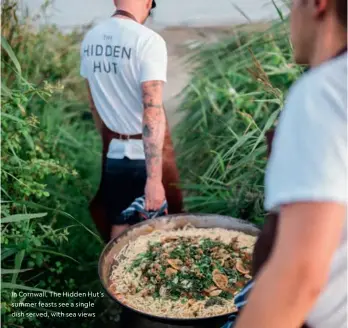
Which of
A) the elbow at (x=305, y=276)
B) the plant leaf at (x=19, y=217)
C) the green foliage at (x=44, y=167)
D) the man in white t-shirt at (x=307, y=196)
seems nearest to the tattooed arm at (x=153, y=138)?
the green foliage at (x=44, y=167)

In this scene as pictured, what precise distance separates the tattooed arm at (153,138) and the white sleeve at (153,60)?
0.07 feet

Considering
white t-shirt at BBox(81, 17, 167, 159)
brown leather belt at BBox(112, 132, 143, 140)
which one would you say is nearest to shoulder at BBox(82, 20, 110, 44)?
white t-shirt at BBox(81, 17, 167, 159)

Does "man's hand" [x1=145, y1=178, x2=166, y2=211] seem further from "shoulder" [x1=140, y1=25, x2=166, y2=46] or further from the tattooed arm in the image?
"shoulder" [x1=140, y1=25, x2=166, y2=46]

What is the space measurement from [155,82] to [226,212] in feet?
1.98

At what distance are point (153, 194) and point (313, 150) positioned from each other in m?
1.18

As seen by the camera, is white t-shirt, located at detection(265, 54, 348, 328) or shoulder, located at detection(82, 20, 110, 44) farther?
shoulder, located at detection(82, 20, 110, 44)

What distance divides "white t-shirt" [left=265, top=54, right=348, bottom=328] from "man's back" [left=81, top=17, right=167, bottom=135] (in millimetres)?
1027

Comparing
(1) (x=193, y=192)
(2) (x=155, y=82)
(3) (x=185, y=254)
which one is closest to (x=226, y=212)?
(1) (x=193, y=192)

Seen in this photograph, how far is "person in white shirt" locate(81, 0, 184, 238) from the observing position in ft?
5.52

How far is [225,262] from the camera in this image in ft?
5.45

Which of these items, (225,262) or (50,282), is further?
(50,282)

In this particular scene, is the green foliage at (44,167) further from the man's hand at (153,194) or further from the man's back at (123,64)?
the man's hand at (153,194)

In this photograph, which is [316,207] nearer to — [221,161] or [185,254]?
[185,254]

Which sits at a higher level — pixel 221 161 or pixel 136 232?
pixel 221 161
